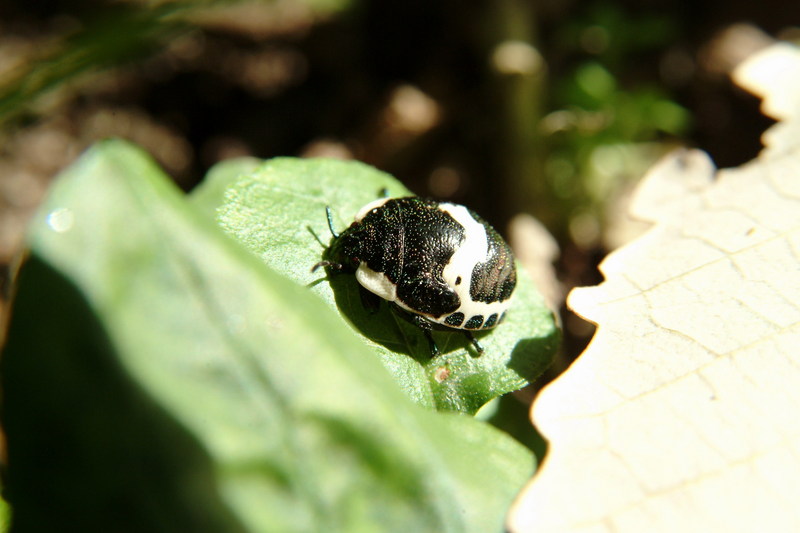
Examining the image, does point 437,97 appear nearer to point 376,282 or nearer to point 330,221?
point 330,221

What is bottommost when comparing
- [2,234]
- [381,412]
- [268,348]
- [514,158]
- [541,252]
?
[541,252]

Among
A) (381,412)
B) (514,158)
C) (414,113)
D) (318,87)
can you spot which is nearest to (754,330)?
(381,412)

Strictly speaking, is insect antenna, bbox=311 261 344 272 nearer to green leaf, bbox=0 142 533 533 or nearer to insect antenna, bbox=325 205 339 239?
insect antenna, bbox=325 205 339 239

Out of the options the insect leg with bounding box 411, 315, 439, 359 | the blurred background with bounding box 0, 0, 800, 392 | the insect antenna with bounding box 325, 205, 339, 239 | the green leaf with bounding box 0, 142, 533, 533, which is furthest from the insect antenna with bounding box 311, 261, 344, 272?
the blurred background with bounding box 0, 0, 800, 392

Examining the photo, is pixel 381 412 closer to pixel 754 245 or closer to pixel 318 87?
pixel 754 245

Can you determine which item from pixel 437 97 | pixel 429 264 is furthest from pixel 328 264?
pixel 437 97

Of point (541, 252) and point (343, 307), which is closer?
point (343, 307)

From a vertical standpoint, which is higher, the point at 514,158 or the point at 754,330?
the point at 754,330
